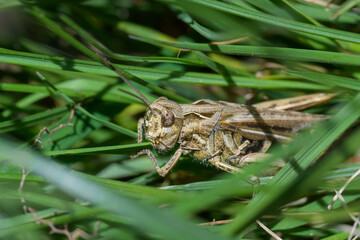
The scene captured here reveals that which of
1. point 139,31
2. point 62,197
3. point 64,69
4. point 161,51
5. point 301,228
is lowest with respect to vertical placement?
point 301,228

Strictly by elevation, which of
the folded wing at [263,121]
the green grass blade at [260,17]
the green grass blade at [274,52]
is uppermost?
the green grass blade at [260,17]

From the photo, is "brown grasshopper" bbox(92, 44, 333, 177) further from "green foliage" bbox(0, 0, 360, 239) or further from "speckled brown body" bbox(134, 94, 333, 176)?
"green foliage" bbox(0, 0, 360, 239)

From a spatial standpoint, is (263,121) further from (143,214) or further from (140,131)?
(143,214)

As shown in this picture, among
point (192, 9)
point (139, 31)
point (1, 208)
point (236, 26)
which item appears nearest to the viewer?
point (192, 9)

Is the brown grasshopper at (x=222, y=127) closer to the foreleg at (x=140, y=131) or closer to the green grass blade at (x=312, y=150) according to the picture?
the foreleg at (x=140, y=131)

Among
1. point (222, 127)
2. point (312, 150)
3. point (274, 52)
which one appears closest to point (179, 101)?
point (222, 127)

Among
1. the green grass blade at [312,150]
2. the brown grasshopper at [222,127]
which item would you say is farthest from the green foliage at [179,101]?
the brown grasshopper at [222,127]

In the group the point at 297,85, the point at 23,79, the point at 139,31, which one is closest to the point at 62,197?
the point at 23,79

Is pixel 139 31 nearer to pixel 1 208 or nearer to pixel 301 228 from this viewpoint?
pixel 1 208
